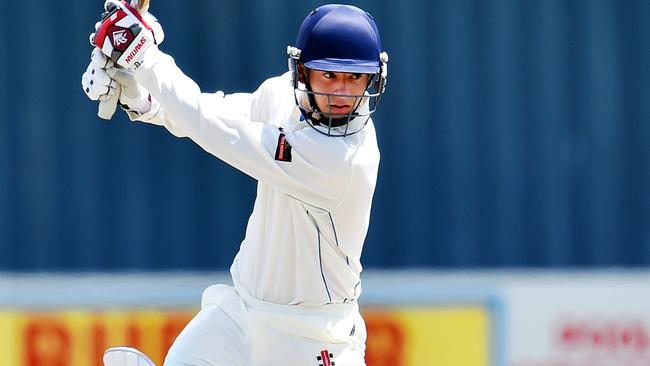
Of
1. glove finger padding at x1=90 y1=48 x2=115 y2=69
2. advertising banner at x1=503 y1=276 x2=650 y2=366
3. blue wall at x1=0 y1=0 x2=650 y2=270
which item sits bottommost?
advertising banner at x1=503 y1=276 x2=650 y2=366

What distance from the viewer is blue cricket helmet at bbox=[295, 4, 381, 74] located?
11.5 feet

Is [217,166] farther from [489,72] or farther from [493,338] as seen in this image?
[493,338]

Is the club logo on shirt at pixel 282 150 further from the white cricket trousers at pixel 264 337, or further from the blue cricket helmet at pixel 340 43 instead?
the white cricket trousers at pixel 264 337

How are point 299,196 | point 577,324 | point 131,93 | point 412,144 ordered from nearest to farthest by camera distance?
point 299,196 → point 131,93 → point 577,324 → point 412,144

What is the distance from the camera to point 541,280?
257 inches

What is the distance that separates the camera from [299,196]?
137 inches

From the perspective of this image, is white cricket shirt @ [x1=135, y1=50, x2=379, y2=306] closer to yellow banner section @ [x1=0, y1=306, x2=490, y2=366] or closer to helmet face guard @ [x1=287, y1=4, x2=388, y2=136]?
helmet face guard @ [x1=287, y1=4, x2=388, y2=136]

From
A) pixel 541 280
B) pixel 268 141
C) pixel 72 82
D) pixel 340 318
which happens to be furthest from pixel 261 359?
pixel 72 82

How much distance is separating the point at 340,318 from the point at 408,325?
1.98 metres

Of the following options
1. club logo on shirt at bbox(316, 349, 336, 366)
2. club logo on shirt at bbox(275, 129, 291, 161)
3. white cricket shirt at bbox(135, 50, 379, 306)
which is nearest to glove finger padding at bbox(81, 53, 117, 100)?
white cricket shirt at bbox(135, 50, 379, 306)

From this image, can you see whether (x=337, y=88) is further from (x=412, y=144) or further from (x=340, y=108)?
(x=412, y=144)


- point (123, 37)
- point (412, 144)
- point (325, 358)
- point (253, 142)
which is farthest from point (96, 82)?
point (412, 144)

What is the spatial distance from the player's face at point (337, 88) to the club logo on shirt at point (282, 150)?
138mm

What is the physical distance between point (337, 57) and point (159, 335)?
7.27ft
